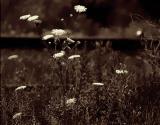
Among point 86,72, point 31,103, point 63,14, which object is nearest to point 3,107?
point 31,103

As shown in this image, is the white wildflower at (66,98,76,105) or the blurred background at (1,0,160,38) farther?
the blurred background at (1,0,160,38)

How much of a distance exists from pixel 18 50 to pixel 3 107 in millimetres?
1994

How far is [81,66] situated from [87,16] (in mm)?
1223

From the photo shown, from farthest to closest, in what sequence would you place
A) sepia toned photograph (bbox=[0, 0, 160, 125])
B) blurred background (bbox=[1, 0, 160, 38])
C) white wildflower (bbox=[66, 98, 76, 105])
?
blurred background (bbox=[1, 0, 160, 38]) → sepia toned photograph (bbox=[0, 0, 160, 125]) → white wildflower (bbox=[66, 98, 76, 105])

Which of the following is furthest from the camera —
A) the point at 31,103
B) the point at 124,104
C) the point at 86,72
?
the point at 86,72

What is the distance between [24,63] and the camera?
19.1ft

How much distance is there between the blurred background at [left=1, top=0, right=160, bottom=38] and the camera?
570 cm

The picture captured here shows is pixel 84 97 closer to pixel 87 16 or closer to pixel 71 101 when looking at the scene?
pixel 71 101

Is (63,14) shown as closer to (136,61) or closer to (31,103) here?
(136,61)

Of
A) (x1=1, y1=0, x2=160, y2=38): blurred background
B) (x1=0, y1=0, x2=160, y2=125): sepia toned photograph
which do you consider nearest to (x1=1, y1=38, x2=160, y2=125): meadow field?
(x1=0, y1=0, x2=160, y2=125): sepia toned photograph

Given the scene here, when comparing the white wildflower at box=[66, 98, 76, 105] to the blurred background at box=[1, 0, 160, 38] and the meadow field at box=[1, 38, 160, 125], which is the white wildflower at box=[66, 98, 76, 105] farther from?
the blurred background at box=[1, 0, 160, 38]

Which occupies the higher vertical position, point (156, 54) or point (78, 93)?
point (156, 54)

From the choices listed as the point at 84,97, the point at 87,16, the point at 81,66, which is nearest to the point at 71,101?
the point at 84,97

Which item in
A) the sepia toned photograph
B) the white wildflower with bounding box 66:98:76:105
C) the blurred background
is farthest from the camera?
the blurred background
